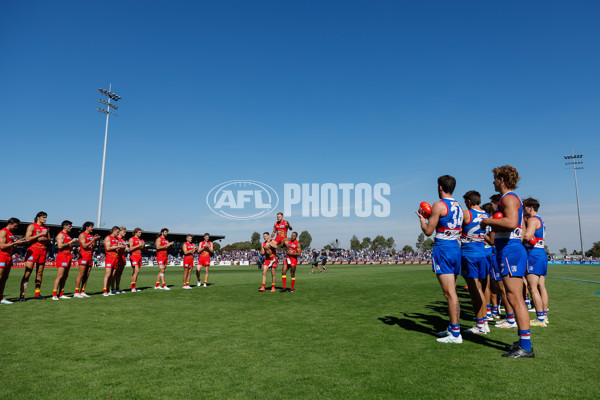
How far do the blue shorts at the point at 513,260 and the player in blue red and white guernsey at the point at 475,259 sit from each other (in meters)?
0.94

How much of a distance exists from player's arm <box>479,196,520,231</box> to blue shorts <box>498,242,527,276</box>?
0.37 m

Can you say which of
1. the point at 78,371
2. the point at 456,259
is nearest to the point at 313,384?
the point at 78,371

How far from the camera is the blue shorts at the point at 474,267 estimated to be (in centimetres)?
Answer: 575

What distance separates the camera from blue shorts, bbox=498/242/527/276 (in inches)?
182

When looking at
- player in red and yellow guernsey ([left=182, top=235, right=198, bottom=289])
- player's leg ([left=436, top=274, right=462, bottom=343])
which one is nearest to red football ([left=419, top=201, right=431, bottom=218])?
player's leg ([left=436, top=274, right=462, bottom=343])

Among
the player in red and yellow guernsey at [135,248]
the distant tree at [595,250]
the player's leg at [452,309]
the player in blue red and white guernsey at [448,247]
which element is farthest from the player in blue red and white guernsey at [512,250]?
the distant tree at [595,250]

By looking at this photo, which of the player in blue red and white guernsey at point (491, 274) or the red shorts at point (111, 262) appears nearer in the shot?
the player in blue red and white guernsey at point (491, 274)

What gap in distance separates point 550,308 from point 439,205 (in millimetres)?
5865

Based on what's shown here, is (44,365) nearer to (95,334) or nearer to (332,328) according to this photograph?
(95,334)

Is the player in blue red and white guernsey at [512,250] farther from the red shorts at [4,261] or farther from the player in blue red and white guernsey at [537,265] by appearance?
the red shorts at [4,261]

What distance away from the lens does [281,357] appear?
13.9 feet

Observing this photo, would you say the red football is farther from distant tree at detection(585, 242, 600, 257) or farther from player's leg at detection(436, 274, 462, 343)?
distant tree at detection(585, 242, 600, 257)

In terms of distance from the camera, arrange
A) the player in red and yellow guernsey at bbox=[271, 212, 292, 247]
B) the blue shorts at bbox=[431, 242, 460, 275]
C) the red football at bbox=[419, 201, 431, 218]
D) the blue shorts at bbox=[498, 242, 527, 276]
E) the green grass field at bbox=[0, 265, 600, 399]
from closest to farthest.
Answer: the green grass field at bbox=[0, 265, 600, 399], the blue shorts at bbox=[498, 242, 527, 276], the blue shorts at bbox=[431, 242, 460, 275], the red football at bbox=[419, 201, 431, 218], the player in red and yellow guernsey at bbox=[271, 212, 292, 247]

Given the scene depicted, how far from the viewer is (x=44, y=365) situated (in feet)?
13.1
